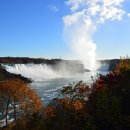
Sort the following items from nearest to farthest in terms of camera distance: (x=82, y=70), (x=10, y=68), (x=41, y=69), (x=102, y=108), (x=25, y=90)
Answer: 1. (x=102, y=108)
2. (x=25, y=90)
3. (x=10, y=68)
4. (x=41, y=69)
5. (x=82, y=70)

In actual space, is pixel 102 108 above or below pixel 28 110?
above

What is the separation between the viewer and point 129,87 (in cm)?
2328

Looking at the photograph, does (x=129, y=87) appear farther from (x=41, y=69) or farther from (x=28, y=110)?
(x=41, y=69)

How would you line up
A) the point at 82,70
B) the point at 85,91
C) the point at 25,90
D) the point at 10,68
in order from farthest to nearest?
the point at 82,70 < the point at 10,68 < the point at 25,90 < the point at 85,91

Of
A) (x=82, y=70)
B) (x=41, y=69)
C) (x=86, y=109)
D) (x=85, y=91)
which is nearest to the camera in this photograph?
Answer: (x=86, y=109)

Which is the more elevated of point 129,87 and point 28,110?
Answer: point 129,87

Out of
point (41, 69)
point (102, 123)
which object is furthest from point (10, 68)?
point (102, 123)

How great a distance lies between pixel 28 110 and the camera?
157ft

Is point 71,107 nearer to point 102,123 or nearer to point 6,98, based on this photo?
point 102,123

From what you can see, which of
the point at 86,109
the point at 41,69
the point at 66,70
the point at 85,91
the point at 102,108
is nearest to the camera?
the point at 102,108

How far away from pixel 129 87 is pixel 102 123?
8.09 feet

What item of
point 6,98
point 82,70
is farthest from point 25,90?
point 82,70

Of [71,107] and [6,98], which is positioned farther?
[6,98]

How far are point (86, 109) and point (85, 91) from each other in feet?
20.8
